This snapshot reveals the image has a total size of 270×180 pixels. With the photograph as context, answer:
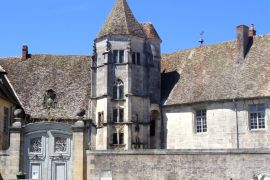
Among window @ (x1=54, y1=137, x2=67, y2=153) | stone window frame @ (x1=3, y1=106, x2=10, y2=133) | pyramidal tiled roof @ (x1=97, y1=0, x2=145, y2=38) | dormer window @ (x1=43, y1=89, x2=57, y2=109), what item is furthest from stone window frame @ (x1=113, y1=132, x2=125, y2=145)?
window @ (x1=54, y1=137, x2=67, y2=153)

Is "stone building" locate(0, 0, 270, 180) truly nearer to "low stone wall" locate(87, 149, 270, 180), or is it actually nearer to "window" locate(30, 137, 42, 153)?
"low stone wall" locate(87, 149, 270, 180)

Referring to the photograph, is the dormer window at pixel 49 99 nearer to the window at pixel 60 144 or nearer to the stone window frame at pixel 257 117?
the window at pixel 60 144

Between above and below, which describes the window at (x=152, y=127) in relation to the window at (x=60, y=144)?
above

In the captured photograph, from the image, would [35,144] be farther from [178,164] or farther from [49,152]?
[178,164]

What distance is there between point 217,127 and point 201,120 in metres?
1.53

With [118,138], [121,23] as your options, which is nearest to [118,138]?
[118,138]

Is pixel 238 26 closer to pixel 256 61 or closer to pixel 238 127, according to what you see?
pixel 256 61

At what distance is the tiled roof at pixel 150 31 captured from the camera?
37.5m

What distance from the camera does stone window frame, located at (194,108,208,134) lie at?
113 ft

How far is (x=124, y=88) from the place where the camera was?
1367 inches

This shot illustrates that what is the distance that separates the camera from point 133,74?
35.0m

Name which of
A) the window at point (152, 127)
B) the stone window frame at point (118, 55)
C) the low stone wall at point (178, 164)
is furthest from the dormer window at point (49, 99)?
the low stone wall at point (178, 164)

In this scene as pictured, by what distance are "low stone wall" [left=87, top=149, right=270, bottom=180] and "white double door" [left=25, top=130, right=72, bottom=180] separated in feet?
3.67

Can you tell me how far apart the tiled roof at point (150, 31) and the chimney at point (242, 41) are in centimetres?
601
